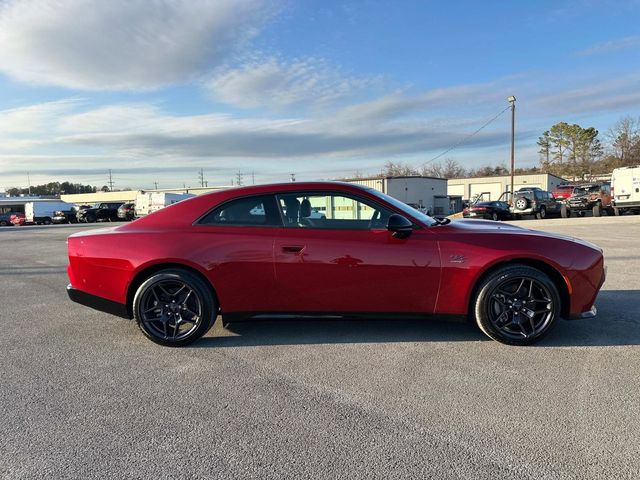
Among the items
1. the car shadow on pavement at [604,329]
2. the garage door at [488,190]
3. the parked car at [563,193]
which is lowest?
the car shadow on pavement at [604,329]

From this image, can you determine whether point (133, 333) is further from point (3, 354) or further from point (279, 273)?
point (279, 273)

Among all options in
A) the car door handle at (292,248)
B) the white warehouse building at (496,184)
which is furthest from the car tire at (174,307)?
the white warehouse building at (496,184)

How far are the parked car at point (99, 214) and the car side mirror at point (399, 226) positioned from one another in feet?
141

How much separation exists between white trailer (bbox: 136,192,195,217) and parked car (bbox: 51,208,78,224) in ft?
33.2

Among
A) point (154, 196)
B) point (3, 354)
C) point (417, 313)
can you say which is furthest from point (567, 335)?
point (154, 196)

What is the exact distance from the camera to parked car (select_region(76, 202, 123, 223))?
4078 centimetres

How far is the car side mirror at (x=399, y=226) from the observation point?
3811 mm

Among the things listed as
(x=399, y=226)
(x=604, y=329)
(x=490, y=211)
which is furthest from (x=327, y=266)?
(x=490, y=211)

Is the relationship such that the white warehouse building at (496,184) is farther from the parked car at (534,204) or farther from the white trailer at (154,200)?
the white trailer at (154,200)

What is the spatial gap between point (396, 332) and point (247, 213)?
187 centimetres

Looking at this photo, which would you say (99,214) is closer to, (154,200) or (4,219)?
(4,219)

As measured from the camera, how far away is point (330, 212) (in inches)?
164

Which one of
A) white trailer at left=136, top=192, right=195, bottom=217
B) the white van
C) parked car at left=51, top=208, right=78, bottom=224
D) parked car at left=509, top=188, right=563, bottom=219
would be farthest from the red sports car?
parked car at left=51, top=208, right=78, bottom=224

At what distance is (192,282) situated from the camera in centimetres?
401
